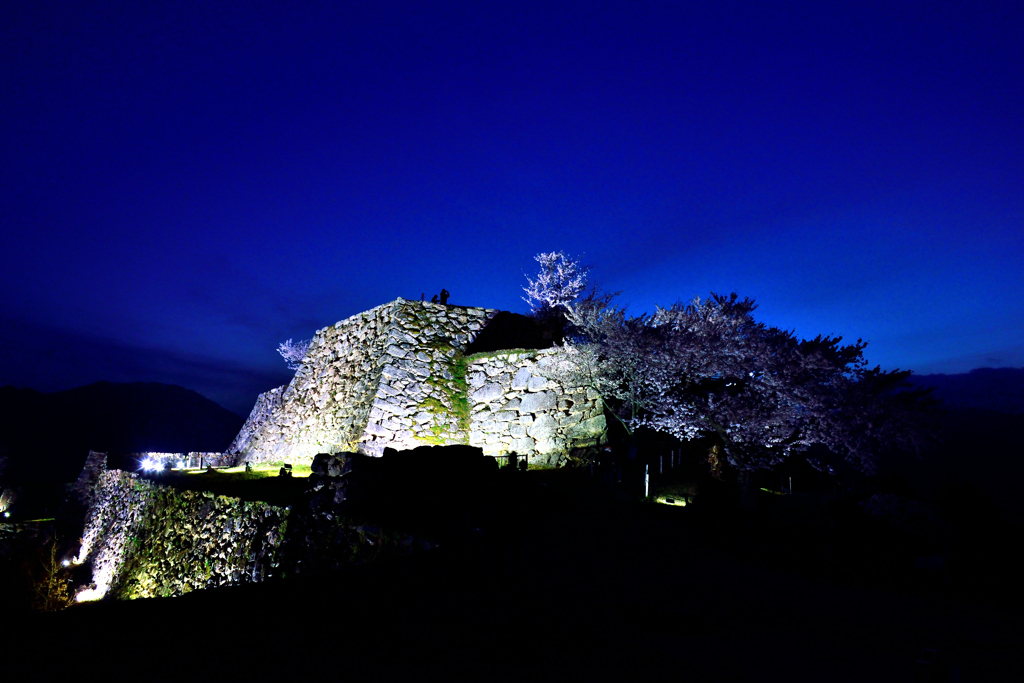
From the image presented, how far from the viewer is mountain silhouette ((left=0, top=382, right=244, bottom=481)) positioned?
62312 millimetres

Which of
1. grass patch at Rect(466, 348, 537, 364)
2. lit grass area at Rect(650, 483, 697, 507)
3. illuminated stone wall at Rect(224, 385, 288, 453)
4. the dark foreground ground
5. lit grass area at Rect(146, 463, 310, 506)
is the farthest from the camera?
illuminated stone wall at Rect(224, 385, 288, 453)

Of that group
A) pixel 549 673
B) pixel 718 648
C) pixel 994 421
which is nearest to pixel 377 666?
pixel 549 673

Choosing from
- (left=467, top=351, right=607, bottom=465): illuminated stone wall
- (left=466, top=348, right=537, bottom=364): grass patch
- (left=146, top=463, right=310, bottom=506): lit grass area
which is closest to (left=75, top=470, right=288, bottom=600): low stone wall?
(left=146, top=463, right=310, bottom=506): lit grass area

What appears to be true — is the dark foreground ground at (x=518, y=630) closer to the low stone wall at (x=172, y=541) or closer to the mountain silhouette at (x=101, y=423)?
the low stone wall at (x=172, y=541)

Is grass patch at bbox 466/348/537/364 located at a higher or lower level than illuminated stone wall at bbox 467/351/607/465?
higher

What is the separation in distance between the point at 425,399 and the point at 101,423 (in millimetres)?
76945

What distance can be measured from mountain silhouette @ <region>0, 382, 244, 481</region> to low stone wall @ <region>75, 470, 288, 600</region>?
52.9 metres

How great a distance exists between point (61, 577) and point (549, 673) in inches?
843

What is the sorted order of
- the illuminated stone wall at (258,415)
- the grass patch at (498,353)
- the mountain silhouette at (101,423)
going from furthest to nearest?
the mountain silhouette at (101,423) → the illuminated stone wall at (258,415) → the grass patch at (498,353)

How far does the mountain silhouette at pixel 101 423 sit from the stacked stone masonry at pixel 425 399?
2024 inches

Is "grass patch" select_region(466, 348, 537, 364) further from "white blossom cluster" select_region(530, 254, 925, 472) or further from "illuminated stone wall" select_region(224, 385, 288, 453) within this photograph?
"illuminated stone wall" select_region(224, 385, 288, 453)

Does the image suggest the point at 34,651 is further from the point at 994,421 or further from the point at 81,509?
the point at 994,421

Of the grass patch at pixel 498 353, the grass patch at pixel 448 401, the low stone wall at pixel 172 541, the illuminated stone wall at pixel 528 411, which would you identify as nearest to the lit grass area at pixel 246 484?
the low stone wall at pixel 172 541

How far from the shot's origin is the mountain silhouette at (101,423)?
62312 millimetres
